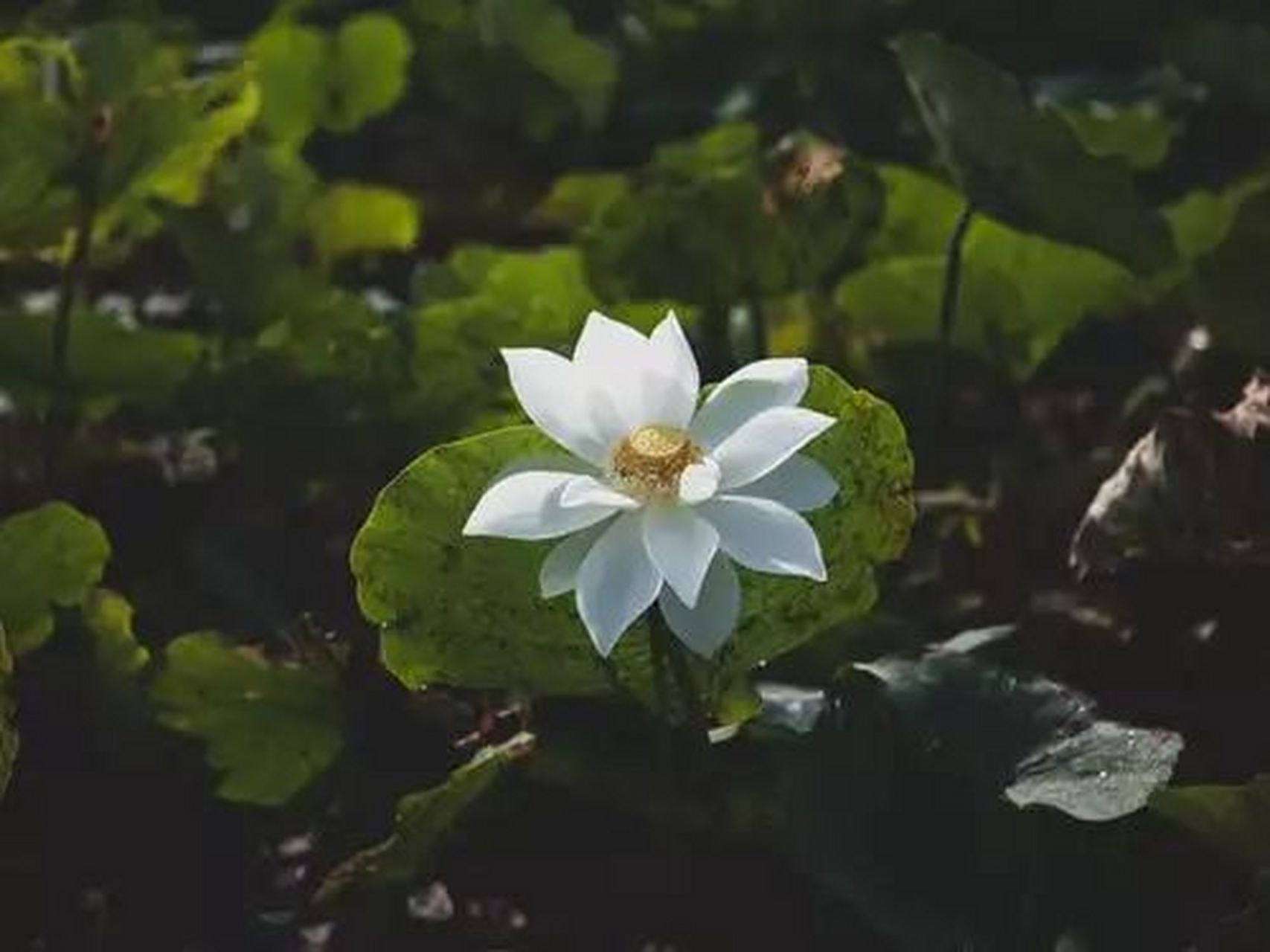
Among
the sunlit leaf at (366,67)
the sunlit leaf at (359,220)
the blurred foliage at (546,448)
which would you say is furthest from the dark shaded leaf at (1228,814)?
the sunlit leaf at (366,67)

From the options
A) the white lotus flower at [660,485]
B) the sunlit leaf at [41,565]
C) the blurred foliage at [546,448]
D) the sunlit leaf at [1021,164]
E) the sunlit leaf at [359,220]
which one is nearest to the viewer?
the white lotus flower at [660,485]

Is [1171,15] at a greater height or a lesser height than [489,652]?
lesser

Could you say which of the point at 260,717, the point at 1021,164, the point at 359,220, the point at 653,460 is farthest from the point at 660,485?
the point at 359,220

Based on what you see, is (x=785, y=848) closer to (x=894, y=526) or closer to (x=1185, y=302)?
(x=894, y=526)

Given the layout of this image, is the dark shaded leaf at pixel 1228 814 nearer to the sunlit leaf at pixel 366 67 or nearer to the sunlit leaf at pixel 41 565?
the sunlit leaf at pixel 41 565

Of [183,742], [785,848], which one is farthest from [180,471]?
[785,848]

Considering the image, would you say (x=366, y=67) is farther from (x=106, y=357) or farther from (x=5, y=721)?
(x=5, y=721)

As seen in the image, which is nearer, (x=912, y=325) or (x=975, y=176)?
(x=975, y=176)
